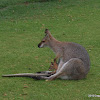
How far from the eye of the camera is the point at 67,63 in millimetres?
7836

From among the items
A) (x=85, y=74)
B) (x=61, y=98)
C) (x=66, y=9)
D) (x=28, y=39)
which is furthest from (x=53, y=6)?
(x=61, y=98)

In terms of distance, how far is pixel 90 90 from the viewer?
7.19 meters

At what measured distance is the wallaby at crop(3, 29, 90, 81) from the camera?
7.80 m

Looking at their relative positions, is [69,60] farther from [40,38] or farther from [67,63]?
[40,38]

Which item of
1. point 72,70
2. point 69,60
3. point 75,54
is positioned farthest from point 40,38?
point 72,70

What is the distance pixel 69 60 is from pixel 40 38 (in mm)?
5011

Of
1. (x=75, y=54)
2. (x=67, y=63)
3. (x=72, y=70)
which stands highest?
(x=75, y=54)

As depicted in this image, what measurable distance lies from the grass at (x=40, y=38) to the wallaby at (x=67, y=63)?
173mm

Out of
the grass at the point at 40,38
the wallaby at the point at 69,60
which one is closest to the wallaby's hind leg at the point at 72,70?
the wallaby at the point at 69,60

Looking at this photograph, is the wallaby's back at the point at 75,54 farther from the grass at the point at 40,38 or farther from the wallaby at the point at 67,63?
the grass at the point at 40,38

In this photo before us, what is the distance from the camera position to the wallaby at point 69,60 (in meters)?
7.80

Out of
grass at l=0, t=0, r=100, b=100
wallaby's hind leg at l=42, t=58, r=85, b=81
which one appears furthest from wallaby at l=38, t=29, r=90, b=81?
grass at l=0, t=0, r=100, b=100

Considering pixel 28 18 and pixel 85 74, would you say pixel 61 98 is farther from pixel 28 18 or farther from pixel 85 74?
pixel 28 18

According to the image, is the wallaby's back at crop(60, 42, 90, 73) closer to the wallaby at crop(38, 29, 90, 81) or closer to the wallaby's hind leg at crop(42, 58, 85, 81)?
the wallaby at crop(38, 29, 90, 81)
